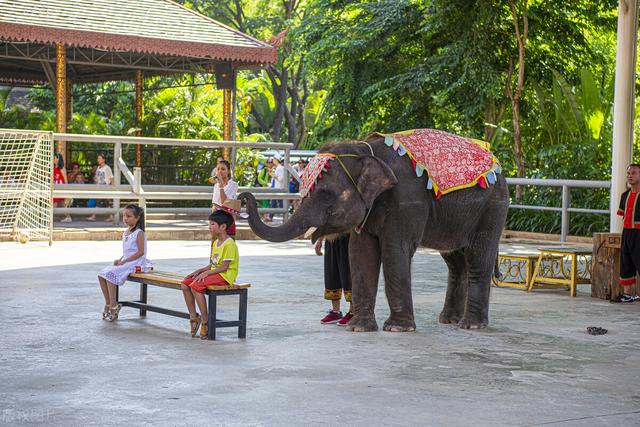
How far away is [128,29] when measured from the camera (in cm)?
2283

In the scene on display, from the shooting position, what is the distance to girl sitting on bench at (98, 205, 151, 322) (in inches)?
368

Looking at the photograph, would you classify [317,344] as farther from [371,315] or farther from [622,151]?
[622,151]

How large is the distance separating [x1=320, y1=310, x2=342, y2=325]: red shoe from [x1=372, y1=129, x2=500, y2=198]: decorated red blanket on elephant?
1.45 metres

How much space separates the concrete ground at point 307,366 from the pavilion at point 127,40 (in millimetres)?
10909

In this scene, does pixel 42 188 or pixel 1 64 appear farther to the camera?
pixel 1 64

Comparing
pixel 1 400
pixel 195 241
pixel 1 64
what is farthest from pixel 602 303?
pixel 1 64

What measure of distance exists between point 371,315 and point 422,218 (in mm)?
952

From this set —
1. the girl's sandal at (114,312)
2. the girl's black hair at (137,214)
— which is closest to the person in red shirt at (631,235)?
the girl's black hair at (137,214)

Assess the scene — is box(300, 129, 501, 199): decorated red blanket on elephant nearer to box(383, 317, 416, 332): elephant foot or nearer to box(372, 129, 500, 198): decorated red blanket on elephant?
box(372, 129, 500, 198): decorated red blanket on elephant

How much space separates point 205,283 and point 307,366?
4.71 feet

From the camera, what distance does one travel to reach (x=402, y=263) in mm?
9062

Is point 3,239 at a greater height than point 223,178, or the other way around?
point 223,178

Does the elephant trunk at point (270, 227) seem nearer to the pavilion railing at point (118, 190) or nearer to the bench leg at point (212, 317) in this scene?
the bench leg at point (212, 317)

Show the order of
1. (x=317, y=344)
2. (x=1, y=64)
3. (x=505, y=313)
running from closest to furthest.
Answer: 1. (x=317, y=344)
2. (x=505, y=313)
3. (x=1, y=64)
